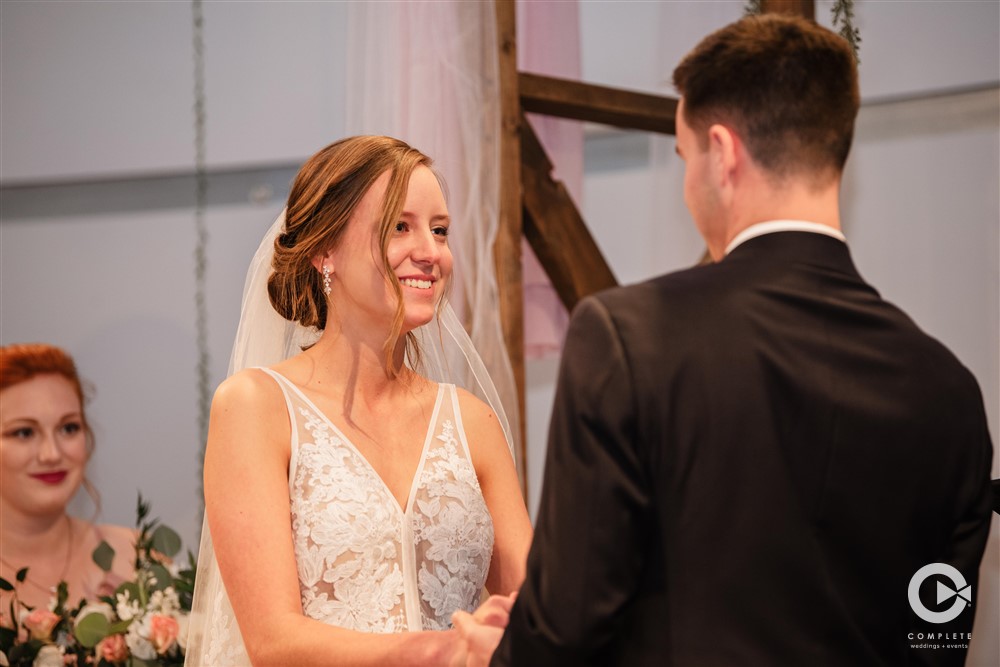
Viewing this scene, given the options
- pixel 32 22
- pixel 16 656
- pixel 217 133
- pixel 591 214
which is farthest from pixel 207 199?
pixel 16 656

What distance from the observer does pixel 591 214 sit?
15.7 feet

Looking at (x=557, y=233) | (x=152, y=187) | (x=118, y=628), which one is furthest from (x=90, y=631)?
(x=152, y=187)

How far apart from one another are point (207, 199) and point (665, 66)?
2536mm

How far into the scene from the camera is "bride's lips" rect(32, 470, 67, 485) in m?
3.68

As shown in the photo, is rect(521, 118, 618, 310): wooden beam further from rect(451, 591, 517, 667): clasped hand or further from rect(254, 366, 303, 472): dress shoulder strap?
rect(451, 591, 517, 667): clasped hand

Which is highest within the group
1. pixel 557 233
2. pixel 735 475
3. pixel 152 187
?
pixel 152 187

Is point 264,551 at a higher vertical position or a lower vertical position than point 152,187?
lower

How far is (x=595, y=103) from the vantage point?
3375 millimetres

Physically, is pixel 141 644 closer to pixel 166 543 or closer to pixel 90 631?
pixel 90 631

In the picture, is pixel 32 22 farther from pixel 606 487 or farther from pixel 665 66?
pixel 606 487

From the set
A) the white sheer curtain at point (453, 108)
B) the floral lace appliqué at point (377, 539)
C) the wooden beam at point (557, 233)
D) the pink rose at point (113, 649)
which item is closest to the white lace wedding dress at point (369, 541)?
the floral lace appliqué at point (377, 539)

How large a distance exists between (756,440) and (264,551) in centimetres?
90

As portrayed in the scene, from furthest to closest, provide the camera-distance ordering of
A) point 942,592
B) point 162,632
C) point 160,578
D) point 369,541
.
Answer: point 160,578, point 162,632, point 369,541, point 942,592

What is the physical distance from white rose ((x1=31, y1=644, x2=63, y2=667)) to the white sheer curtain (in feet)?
4.09
